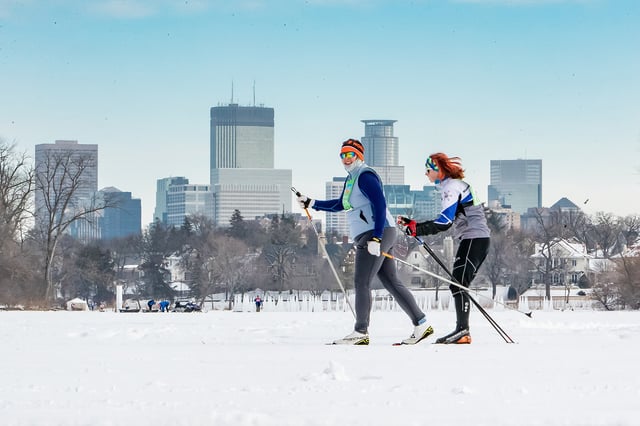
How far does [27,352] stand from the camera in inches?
315

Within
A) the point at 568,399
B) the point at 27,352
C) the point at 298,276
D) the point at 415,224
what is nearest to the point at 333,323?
the point at 415,224

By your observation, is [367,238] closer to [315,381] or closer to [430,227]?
[430,227]

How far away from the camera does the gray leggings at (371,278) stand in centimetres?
898

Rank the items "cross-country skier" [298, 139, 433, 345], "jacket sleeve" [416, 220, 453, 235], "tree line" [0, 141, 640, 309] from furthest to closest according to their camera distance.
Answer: "tree line" [0, 141, 640, 309] < "cross-country skier" [298, 139, 433, 345] < "jacket sleeve" [416, 220, 453, 235]

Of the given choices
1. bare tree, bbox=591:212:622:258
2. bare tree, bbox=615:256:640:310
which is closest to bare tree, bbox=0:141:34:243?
bare tree, bbox=615:256:640:310

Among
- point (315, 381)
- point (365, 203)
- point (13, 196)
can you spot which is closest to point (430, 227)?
point (365, 203)

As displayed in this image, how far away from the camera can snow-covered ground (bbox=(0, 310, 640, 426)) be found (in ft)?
16.5

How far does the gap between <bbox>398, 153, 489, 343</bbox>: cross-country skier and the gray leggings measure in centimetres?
24

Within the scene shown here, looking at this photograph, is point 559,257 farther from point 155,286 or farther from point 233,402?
point 233,402

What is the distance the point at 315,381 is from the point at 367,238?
301 cm

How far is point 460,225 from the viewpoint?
354 inches

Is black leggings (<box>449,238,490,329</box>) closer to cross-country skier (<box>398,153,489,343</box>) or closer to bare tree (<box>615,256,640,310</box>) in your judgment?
cross-country skier (<box>398,153,489,343</box>)

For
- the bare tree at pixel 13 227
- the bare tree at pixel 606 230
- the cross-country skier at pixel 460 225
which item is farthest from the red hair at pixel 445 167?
the bare tree at pixel 606 230

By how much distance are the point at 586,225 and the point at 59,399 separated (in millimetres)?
103324
